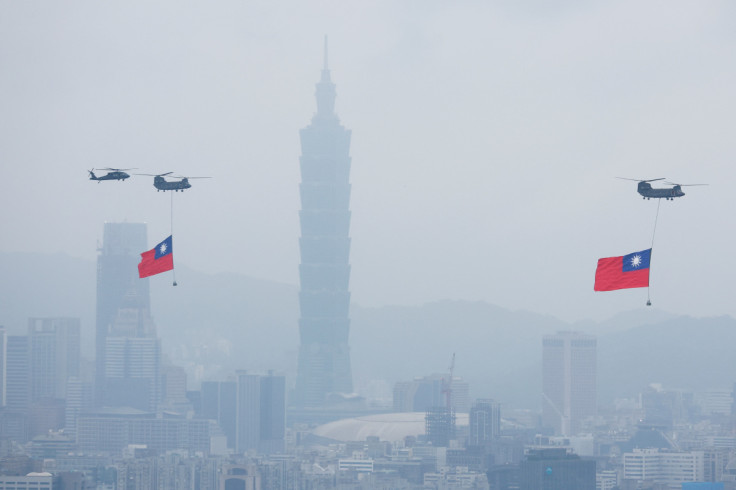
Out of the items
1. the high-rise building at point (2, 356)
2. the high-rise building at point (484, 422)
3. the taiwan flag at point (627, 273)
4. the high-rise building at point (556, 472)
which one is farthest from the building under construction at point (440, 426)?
the taiwan flag at point (627, 273)

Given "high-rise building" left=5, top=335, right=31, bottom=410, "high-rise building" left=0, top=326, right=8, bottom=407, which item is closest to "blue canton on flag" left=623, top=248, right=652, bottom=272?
"high-rise building" left=5, top=335, right=31, bottom=410

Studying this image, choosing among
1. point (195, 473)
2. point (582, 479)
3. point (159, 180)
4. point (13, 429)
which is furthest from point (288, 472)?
Answer: point (159, 180)

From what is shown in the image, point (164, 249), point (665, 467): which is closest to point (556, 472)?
point (665, 467)

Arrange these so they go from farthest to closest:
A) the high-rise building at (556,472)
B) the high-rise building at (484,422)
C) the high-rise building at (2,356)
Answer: the high-rise building at (2,356)
the high-rise building at (484,422)
the high-rise building at (556,472)

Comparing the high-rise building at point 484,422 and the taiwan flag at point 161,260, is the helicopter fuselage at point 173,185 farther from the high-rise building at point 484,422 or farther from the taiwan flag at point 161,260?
the high-rise building at point 484,422

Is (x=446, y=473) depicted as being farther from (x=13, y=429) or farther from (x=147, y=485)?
(x=13, y=429)

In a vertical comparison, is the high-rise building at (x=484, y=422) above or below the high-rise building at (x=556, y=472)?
above
